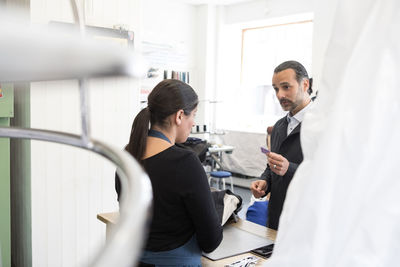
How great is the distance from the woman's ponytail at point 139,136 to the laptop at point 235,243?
51 cm

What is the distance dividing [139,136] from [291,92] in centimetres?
114

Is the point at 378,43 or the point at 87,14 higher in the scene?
the point at 87,14

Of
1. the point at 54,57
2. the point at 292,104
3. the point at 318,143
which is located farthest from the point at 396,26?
the point at 292,104

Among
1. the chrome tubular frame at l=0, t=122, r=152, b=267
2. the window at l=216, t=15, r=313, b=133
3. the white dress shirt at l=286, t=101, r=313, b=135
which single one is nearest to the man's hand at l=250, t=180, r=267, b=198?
the white dress shirt at l=286, t=101, r=313, b=135

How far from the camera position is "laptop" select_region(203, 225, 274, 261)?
167 centimetres

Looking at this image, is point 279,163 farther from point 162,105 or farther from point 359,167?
point 359,167

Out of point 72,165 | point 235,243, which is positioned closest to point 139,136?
point 235,243

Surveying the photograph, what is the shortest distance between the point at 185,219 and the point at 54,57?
1403mm

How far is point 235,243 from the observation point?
1792mm

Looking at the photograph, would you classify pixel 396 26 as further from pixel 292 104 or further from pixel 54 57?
pixel 292 104

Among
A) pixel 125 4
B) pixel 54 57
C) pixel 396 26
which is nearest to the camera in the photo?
pixel 54 57

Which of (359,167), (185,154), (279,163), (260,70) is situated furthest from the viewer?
(260,70)

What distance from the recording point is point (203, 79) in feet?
23.0

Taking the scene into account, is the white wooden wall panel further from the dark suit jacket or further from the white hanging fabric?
the white hanging fabric
